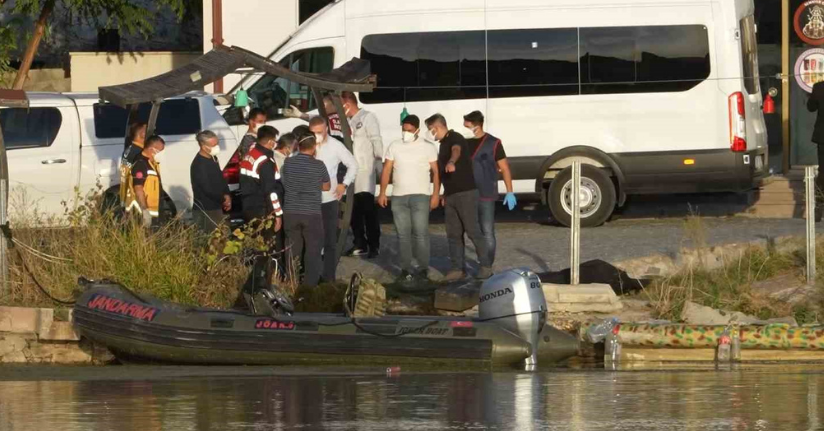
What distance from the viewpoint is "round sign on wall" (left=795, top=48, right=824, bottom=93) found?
76.3 ft

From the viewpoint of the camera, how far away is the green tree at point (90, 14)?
25547 mm

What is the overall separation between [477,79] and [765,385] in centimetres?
933

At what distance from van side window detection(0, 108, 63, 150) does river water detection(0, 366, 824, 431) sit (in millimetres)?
6014

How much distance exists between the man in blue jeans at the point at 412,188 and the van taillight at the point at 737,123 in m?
4.96

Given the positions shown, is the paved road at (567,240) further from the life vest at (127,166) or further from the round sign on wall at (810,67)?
the round sign on wall at (810,67)

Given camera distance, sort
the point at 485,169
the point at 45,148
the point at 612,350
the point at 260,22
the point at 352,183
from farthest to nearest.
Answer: the point at 260,22, the point at 45,148, the point at 352,183, the point at 485,169, the point at 612,350

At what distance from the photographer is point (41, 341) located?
15.1m

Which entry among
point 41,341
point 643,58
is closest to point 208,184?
point 41,341

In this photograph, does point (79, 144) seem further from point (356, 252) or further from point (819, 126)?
point (819, 126)

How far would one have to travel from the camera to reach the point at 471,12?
67.9 ft

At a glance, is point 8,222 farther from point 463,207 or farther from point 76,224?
point 463,207

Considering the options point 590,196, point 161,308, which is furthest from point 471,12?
point 161,308

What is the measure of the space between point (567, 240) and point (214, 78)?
4.87 metres

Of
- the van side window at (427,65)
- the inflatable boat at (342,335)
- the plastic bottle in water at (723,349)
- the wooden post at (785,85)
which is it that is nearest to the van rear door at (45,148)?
the van side window at (427,65)
